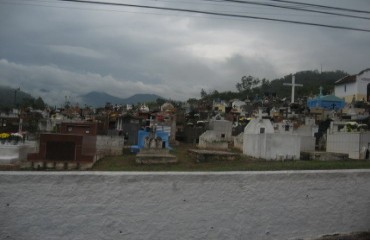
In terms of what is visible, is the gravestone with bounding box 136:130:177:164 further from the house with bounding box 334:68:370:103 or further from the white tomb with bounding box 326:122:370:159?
the house with bounding box 334:68:370:103

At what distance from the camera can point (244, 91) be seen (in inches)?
3201

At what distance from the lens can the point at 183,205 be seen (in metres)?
5.68

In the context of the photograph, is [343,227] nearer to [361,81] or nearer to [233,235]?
[233,235]

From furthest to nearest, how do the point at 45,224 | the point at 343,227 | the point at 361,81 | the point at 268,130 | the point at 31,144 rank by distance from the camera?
the point at 361,81, the point at 268,130, the point at 31,144, the point at 343,227, the point at 45,224

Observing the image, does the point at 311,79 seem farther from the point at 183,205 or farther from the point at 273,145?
the point at 183,205

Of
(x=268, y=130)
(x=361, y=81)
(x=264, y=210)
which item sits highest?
(x=361, y=81)

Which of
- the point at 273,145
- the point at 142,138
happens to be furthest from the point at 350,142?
the point at 142,138

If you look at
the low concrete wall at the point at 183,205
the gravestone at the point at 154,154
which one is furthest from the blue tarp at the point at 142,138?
the low concrete wall at the point at 183,205

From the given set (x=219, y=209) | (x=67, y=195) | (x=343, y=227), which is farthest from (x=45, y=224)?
(x=343, y=227)

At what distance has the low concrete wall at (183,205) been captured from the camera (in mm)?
5137

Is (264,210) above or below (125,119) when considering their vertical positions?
below

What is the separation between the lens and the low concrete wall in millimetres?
5137

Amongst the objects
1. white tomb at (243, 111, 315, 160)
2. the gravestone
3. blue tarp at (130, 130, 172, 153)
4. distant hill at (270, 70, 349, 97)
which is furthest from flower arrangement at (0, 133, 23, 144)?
distant hill at (270, 70, 349, 97)

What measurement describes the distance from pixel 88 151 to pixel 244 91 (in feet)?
226
